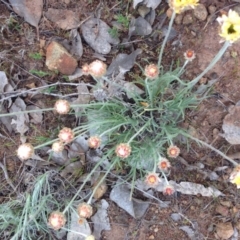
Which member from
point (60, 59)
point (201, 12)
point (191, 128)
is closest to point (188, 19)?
point (201, 12)

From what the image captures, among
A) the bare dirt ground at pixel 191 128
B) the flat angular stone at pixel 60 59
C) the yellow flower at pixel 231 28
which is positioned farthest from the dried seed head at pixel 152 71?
the flat angular stone at pixel 60 59

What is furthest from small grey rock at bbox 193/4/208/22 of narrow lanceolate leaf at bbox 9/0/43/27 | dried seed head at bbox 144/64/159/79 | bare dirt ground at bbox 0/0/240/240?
narrow lanceolate leaf at bbox 9/0/43/27

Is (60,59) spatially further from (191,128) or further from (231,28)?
(231,28)

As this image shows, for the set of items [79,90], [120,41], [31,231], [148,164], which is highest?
[120,41]

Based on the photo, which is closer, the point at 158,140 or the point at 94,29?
the point at 158,140

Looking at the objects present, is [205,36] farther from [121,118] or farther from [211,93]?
[121,118]

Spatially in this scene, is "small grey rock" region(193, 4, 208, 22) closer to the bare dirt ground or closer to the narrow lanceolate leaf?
the bare dirt ground

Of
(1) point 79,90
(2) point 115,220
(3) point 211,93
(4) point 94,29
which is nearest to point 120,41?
(4) point 94,29
